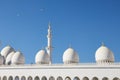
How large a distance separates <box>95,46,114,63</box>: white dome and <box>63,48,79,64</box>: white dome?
3.49 m

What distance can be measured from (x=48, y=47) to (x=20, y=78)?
9.52 meters

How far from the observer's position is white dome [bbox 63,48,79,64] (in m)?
37.3

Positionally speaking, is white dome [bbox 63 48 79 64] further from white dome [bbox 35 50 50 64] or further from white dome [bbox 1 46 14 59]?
white dome [bbox 1 46 14 59]

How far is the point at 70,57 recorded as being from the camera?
37344 millimetres

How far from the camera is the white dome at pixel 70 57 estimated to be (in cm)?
3734

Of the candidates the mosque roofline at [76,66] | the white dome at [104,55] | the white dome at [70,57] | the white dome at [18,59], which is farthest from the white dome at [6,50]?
the white dome at [104,55]

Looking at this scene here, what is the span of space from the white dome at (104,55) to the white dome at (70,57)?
349 centimetres

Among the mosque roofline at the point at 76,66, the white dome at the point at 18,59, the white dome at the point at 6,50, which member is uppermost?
the white dome at the point at 6,50

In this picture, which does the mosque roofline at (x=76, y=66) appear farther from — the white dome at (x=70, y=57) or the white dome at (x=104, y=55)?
the white dome at (x=70, y=57)

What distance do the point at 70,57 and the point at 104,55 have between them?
5.36 metres

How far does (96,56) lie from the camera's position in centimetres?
3553

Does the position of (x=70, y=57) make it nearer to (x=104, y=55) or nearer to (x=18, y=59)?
(x=104, y=55)

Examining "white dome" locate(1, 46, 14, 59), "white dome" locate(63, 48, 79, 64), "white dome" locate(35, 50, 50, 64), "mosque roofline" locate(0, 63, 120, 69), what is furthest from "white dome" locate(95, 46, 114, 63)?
"white dome" locate(1, 46, 14, 59)

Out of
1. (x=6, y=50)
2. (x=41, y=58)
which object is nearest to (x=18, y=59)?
(x=41, y=58)
